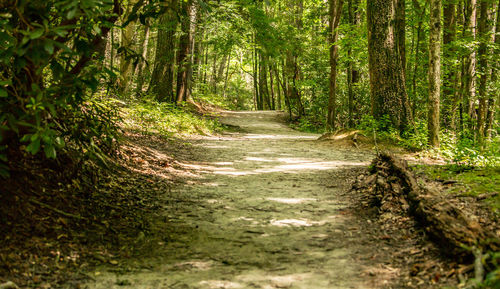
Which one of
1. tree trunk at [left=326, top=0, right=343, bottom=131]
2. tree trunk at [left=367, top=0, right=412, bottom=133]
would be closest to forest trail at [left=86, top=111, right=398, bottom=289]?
tree trunk at [left=367, top=0, right=412, bottom=133]

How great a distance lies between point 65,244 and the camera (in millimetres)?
3723

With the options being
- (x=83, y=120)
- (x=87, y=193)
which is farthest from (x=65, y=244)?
(x=83, y=120)

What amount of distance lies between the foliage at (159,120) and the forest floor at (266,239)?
134 inches

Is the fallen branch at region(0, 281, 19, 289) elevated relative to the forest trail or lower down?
elevated

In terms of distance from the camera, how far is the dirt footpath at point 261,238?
11.1 feet

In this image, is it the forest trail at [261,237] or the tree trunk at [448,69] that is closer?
the forest trail at [261,237]

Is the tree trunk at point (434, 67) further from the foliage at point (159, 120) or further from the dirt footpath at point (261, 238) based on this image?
the foliage at point (159, 120)

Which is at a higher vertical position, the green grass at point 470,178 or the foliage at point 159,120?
the foliage at point 159,120

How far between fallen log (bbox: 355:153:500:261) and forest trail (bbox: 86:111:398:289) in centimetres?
50

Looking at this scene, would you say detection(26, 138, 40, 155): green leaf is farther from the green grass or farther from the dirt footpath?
the green grass

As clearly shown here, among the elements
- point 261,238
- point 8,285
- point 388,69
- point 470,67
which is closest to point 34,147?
point 8,285

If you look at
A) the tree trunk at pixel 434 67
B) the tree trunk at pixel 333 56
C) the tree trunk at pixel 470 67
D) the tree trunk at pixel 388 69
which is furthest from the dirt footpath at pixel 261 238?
the tree trunk at pixel 470 67

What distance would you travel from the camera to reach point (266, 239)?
4.39m

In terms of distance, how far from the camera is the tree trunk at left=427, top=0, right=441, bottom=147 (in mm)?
9320
